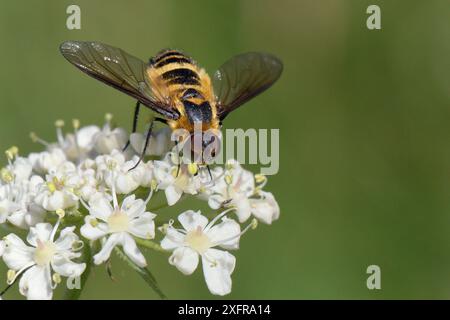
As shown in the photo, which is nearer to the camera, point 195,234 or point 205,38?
point 195,234

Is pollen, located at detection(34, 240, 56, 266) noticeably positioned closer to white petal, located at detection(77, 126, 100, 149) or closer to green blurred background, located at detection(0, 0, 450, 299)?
white petal, located at detection(77, 126, 100, 149)

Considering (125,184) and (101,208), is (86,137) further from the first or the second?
(101,208)

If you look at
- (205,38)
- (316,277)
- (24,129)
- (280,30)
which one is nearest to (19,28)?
(24,129)

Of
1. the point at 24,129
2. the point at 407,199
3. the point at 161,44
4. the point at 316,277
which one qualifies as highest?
the point at 161,44

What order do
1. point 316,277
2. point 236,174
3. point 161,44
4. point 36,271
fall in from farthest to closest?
point 161,44
point 316,277
point 236,174
point 36,271

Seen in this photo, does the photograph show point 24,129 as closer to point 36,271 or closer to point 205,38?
point 205,38

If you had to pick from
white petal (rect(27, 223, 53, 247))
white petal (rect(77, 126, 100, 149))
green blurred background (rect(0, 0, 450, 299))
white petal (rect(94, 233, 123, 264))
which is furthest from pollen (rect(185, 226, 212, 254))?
green blurred background (rect(0, 0, 450, 299))

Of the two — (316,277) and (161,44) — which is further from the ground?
(161,44)

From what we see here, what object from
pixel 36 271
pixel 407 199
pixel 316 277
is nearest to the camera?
pixel 36 271
